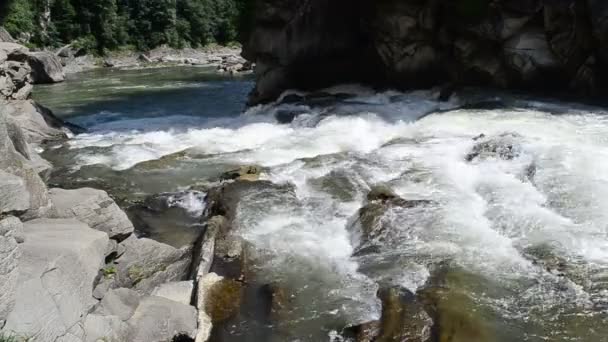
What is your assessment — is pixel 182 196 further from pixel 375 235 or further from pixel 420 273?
pixel 420 273

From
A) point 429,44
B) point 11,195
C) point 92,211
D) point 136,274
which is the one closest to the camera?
point 11,195

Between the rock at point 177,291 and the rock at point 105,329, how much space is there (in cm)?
138

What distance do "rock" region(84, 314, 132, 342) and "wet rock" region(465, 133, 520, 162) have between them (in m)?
9.63

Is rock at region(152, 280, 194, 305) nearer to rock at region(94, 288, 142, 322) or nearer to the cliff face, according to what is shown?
rock at region(94, 288, 142, 322)

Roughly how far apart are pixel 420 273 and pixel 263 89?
673 inches

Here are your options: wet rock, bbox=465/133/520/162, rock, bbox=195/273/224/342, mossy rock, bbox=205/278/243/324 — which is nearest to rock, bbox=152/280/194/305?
rock, bbox=195/273/224/342

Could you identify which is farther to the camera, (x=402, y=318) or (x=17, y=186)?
(x=402, y=318)

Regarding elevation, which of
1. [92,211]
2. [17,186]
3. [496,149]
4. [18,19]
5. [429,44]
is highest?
[17,186]

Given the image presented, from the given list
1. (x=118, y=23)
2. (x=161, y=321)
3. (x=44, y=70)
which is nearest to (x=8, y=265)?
(x=161, y=321)

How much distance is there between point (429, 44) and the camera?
2298cm

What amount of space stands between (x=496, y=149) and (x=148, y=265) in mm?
8953

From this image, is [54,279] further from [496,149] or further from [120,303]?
[496,149]

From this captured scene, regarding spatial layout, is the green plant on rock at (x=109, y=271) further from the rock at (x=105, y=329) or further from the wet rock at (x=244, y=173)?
the wet rock at (x=244, y=173)

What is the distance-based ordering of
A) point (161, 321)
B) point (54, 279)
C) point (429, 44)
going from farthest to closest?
point (429, 44) < point (161, 321) < point (54, 279)
